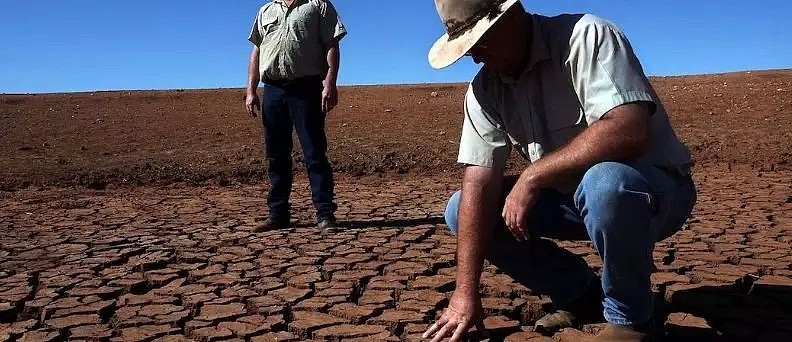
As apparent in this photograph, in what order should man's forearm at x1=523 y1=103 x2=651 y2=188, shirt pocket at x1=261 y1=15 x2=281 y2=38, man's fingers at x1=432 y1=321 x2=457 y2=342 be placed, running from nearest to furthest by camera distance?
1. man's forearm at x1=523 y1=103 x2=651 y2=188
2. man's fingers at x1=432 y1=321 x2=457 y2=342
3. shirt pocket at x1=261 y1=15 x2=281 y2=38

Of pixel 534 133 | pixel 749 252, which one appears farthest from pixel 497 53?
pixel 749 252

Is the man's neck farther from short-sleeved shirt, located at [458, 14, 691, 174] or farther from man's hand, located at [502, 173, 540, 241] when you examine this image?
man's hand, located at [502, 173, 540, 241]

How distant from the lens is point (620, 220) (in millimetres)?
2281

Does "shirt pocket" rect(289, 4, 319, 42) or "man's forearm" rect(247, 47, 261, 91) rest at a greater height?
"shirt pocket" rect(289, 4, 319, 42)

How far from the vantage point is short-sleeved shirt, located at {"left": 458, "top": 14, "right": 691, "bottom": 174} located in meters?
2.26

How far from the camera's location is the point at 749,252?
401 centimetres

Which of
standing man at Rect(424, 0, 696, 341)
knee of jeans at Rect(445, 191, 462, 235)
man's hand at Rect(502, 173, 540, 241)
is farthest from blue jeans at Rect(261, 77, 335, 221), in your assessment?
man's hand at Rect(502, 173, 540, 241)

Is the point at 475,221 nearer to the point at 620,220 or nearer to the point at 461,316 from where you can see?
the point at 461,316

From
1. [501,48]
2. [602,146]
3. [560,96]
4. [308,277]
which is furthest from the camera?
[308,277]

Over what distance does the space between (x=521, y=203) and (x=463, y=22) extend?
500 mm

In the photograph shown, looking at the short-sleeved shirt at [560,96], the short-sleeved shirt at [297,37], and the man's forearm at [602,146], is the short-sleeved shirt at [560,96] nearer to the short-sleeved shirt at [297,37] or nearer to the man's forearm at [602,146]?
the man's forearm at [602,146]

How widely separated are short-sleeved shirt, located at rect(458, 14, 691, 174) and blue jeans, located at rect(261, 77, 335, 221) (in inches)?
88.0

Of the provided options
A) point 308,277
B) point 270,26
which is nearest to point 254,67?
point 270,26

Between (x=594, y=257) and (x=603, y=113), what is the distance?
72.5 inches
